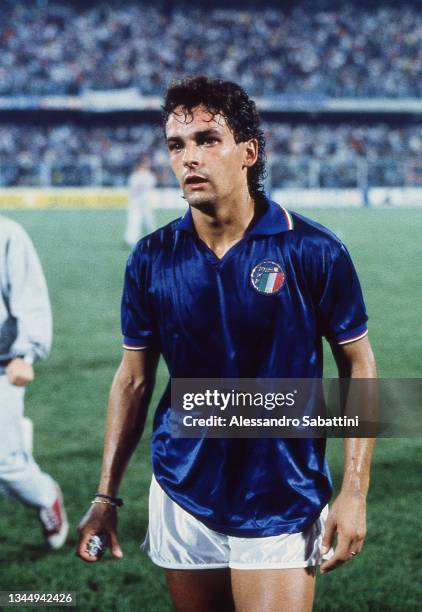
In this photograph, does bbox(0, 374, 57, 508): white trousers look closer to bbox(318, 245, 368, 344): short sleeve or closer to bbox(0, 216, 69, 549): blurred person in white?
bbox(0, 216, 69, 549): blurred person in white

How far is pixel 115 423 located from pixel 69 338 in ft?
22.0

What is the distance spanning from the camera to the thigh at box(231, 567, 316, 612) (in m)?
2.24

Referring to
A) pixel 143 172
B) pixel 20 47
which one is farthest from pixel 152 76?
pixel 143 172

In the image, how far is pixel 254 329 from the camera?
89.9 inches

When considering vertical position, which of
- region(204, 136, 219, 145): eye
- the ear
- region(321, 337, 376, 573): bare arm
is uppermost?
region(204, 136, 219, 145): eye

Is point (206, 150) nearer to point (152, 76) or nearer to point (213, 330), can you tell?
point (213, 330)

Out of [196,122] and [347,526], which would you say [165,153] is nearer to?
[196,122]

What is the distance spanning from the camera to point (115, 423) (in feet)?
8.13

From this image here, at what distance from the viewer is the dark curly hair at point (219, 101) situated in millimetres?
2238

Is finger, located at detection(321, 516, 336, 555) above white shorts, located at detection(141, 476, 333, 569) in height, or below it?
above

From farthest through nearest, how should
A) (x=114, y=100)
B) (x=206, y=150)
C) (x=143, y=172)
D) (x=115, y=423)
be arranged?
(x=114, y=100)
(x=143, y=172)
(x=115, y=423)
(x=206, y=150)

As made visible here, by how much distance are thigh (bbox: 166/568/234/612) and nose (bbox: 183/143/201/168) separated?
106cm

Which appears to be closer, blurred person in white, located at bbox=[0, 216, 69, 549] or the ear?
the ear

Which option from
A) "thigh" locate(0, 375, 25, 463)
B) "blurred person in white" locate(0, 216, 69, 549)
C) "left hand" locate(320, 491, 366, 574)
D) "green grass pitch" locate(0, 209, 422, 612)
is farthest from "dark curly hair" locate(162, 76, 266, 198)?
"green grass pitch" locate(0, 209, 422, 612)
